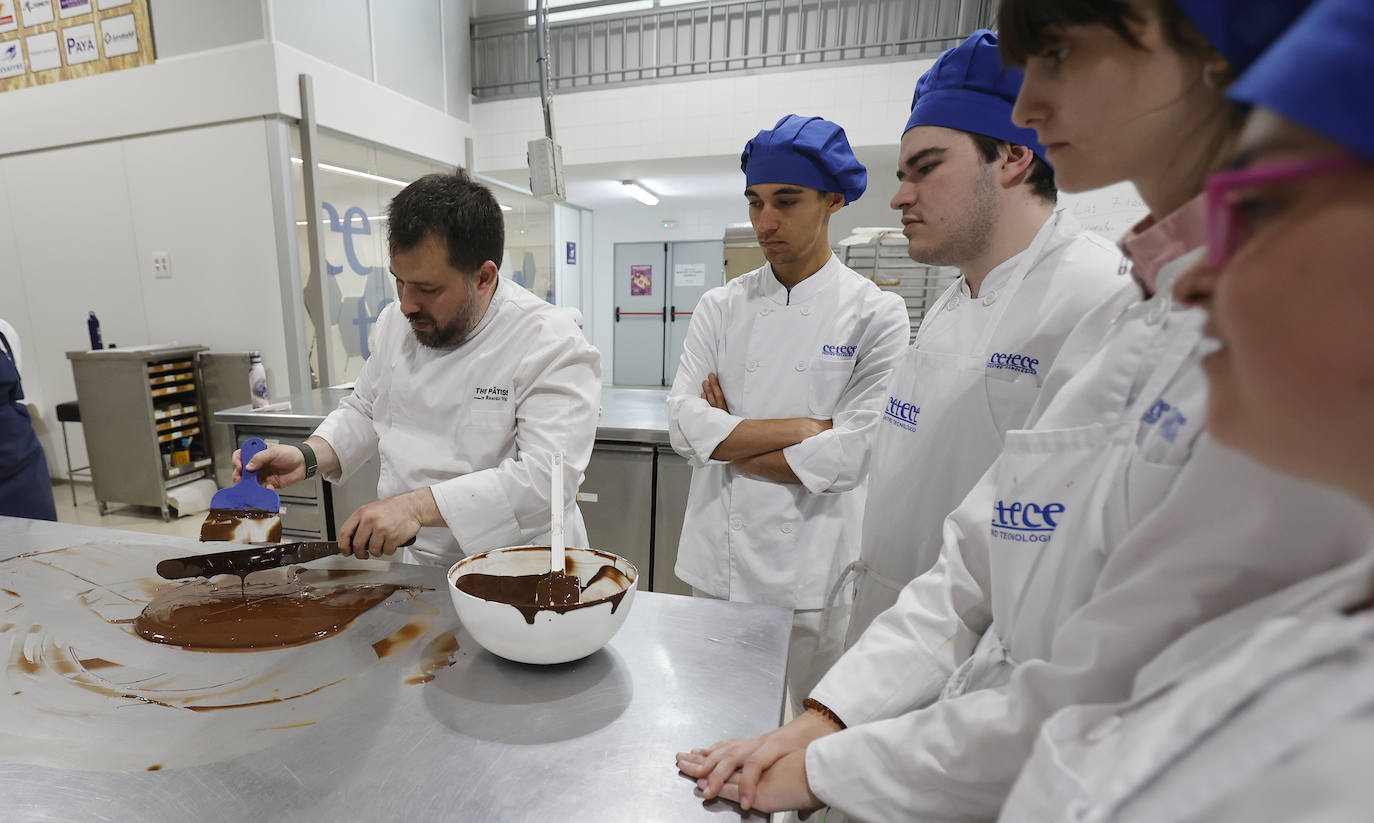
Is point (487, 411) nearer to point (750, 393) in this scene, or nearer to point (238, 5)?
point (750, 393)

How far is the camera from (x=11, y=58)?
4.07 metres

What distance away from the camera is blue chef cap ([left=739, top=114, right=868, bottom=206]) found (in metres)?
1.52

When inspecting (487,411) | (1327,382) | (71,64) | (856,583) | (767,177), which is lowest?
(856,583)

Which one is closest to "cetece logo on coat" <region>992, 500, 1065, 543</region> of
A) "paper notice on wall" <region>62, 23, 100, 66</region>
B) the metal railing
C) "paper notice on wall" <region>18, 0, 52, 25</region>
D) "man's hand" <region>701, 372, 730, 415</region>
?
"man's hand" <region>701, 372, 730, 415</region>

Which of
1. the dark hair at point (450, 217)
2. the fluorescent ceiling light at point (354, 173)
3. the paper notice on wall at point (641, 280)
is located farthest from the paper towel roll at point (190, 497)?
the paper notice on wall at point (641, 280)

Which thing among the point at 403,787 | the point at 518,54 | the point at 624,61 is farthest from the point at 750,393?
the point at 518,54

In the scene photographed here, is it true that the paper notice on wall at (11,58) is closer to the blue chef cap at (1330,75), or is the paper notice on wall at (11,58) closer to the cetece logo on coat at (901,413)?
the cetece logo on coat at (901,413)

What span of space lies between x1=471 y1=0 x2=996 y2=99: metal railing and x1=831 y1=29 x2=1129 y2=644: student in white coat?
3897 mm

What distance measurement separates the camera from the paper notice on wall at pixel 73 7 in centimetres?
382

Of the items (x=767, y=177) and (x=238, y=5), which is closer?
(x=767, y=177)

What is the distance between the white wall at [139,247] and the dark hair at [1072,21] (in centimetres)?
423

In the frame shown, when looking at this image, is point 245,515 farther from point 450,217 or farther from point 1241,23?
point 1241,23

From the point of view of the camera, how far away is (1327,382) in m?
0.27

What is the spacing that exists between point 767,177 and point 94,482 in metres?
4.66
